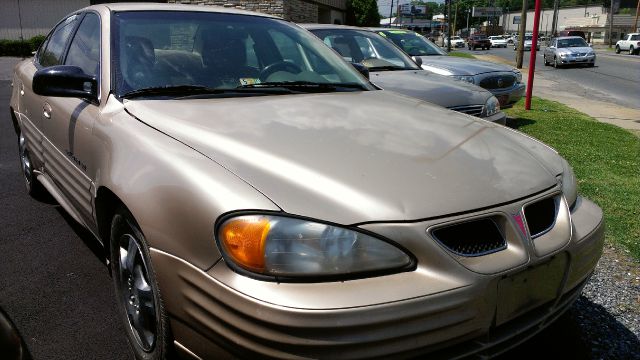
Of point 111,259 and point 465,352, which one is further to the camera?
point 111,259

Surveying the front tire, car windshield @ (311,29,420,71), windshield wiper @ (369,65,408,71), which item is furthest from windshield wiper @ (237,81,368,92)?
car windshield @ (311,29,420,71)

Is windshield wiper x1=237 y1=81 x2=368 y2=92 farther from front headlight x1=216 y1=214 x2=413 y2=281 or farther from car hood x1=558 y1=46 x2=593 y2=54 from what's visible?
car hood x1=558 y1=46 x2=593 y2=54

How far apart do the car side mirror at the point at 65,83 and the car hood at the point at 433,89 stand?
3.71m

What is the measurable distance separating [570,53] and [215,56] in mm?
27088

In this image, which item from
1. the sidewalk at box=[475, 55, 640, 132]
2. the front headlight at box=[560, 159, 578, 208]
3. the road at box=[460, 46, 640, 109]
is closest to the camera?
the front headlight at box=[560, 159, 578, 208]

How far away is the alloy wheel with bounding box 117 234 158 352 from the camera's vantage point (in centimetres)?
220

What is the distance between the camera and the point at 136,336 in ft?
7.77

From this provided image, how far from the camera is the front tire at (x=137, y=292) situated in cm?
203

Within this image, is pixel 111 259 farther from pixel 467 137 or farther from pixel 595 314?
pixel 595 314

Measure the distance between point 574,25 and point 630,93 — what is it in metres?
105

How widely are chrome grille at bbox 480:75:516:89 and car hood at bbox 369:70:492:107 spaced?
2014mm

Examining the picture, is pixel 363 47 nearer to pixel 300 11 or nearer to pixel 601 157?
pixel 601 157

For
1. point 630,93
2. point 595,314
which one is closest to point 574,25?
point 630,93

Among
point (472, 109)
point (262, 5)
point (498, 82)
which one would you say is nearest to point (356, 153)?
point (472, 109)
